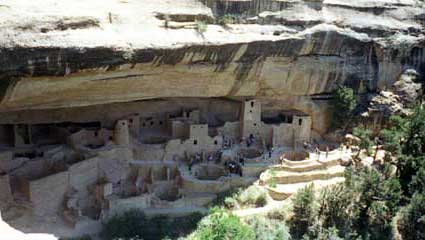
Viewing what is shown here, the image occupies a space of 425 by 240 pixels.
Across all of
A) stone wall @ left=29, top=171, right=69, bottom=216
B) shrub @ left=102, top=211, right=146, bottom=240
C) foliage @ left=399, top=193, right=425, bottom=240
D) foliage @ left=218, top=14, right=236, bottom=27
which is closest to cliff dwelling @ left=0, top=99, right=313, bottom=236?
stone wall @ left=29, top=171, right=69, bottom=216

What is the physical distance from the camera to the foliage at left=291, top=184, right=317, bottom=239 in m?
14.5

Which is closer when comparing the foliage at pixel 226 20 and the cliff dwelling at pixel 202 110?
the cliff dwelling at pixel 202 110

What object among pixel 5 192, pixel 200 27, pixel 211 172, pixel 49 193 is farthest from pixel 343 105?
pixel 5 192

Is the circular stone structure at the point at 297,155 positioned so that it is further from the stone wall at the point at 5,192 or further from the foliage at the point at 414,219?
the stone wall at the point at 5,192

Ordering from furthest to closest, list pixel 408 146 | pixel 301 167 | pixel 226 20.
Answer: pixel 408 146 → pixel 301 167 → pixel 226 20

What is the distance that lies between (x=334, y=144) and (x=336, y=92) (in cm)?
151

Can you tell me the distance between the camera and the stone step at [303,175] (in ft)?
50.7

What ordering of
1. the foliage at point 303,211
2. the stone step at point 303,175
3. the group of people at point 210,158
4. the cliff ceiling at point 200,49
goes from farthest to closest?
the group of people at point 210,158, the stone step at point 303,175, the foliage at point 303,211, the cliff ceiling at point 200,49

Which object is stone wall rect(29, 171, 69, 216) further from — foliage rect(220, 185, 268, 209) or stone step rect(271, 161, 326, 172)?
stone step rect(271, 161, 326, 172)

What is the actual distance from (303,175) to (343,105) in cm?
254

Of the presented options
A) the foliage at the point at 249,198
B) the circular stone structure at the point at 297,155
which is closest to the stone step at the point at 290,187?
the foliage at the point at 249,198

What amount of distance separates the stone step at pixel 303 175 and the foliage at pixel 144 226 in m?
2.56

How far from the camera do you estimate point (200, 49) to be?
14047mm

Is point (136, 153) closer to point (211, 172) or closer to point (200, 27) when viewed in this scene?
point (211, 172)
